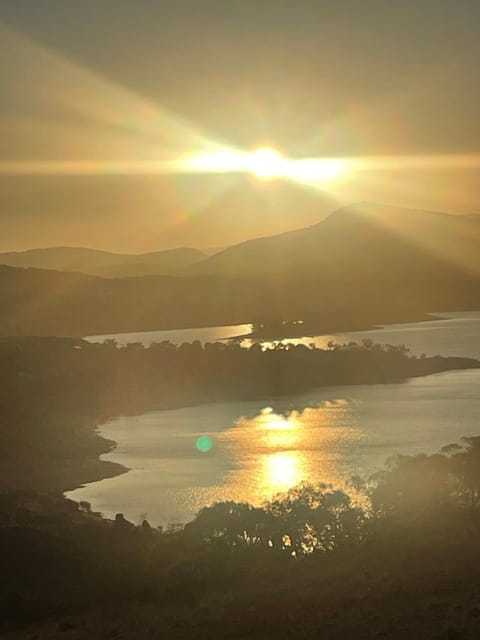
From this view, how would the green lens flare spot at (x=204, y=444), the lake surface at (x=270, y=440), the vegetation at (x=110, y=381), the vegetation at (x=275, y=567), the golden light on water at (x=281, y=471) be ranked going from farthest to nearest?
the green lens flare spot at (x=204, y=444), the vegetation at (x=110, y=381), the golden light on water at (x=281, y=471), the lake surface at (x=270, y=440), the vegetation at (x=275, y=567)

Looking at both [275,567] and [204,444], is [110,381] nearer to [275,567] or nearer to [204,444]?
[204,444]

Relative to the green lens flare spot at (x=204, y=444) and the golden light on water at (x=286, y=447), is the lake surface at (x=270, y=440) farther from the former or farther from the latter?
the green lens flare spot at (x=204, y=444)

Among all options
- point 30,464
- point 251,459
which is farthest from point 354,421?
point 30,464

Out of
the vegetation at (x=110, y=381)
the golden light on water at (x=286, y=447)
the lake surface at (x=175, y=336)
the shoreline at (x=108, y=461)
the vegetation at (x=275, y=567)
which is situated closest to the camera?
the vegetation at (x=275, y=567)

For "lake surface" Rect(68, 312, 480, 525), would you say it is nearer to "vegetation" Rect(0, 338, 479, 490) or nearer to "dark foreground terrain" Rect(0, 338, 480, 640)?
"vegetation" Rect(0, 338, 479, 490)

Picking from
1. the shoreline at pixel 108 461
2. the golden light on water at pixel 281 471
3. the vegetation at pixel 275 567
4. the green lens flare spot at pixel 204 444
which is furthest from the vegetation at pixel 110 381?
the vegetation at pixel 275 567

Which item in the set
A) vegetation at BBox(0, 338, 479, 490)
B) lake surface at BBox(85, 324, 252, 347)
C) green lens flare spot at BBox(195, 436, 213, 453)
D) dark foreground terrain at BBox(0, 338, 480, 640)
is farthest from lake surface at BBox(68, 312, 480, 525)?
lake surface at BBox(85, 324, 252, 347)
